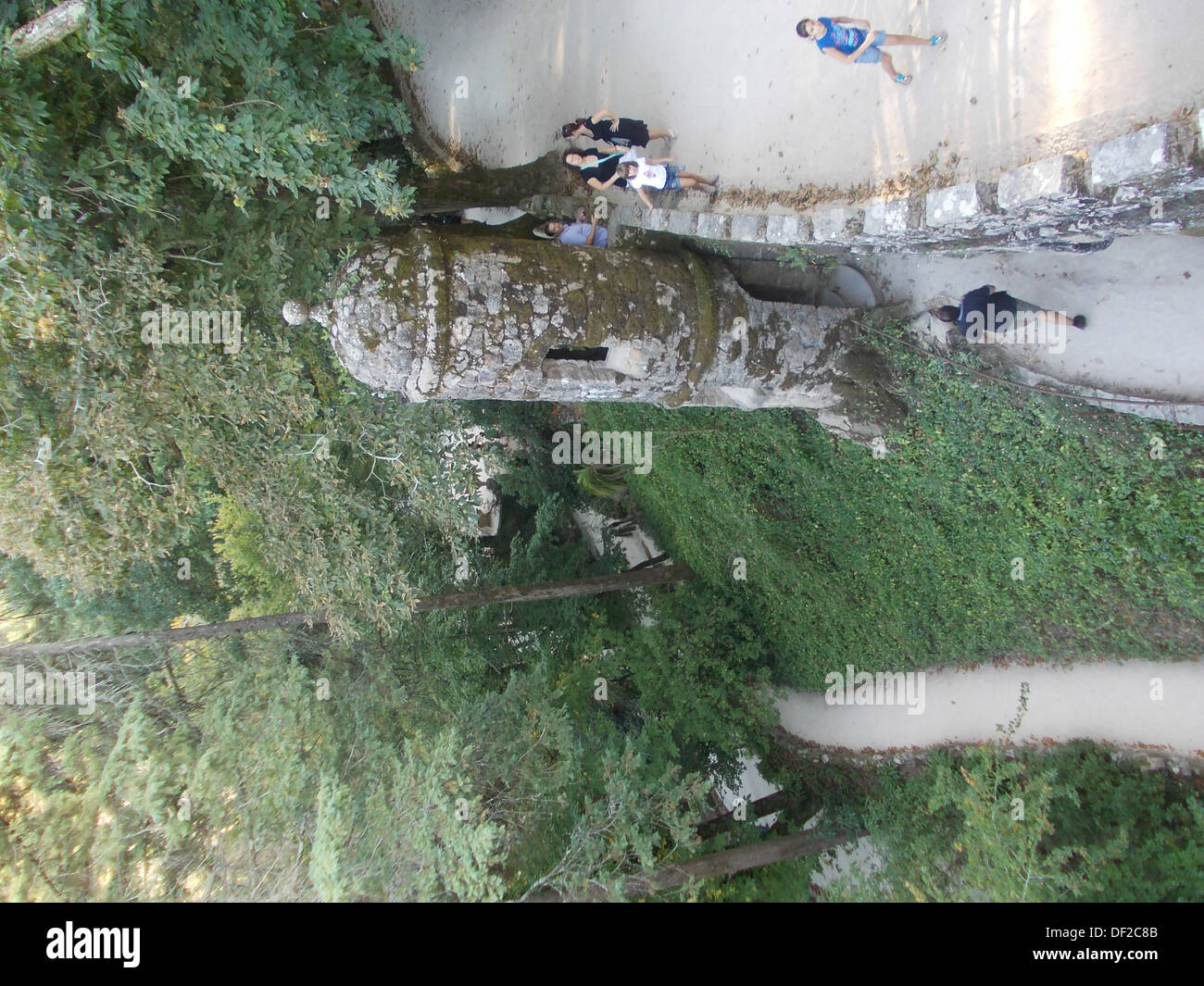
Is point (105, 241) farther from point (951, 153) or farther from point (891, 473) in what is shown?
point (891, 473)
